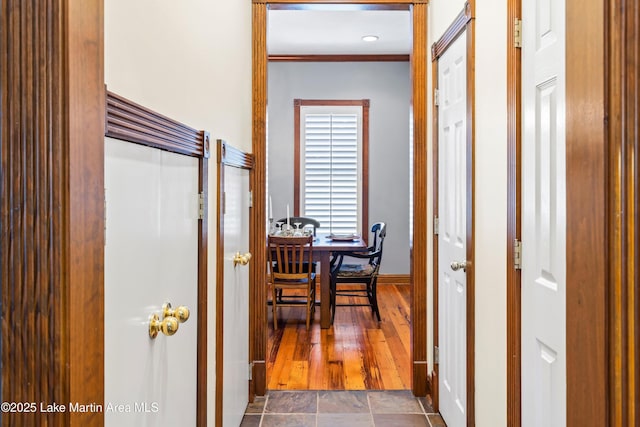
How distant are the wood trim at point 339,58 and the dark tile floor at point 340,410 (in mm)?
4665

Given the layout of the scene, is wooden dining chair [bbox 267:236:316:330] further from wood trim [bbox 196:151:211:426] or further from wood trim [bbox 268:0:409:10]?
wood trim [bbox 196:151:211:426]

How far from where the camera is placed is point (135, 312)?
111 centimetres

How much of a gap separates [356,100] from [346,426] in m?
4.97

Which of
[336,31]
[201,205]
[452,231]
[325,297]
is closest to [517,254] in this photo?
[452,231]

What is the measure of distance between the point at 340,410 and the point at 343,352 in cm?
116

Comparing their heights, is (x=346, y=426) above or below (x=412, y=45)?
below

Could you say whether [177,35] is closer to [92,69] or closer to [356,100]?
[92,69]

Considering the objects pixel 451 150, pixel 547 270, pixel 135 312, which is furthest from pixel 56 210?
pixel 451 150

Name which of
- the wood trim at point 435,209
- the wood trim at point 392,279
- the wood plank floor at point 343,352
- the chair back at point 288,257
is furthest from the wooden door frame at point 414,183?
the wood trim at point 392,279

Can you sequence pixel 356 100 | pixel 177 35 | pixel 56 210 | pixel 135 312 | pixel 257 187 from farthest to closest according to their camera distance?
pixel 356 100 → pixel 257 187 → pixel 177 35 → pixel 135 312 → pixel 56 210

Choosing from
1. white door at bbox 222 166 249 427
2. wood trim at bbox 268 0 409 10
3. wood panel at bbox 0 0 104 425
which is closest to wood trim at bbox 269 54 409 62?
wood trim at bbox 268 0 409 10

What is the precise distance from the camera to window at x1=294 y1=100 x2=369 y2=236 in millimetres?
6867

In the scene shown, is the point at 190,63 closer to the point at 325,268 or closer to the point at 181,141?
the point at 181,141

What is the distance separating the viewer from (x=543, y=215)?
153 centimetres
